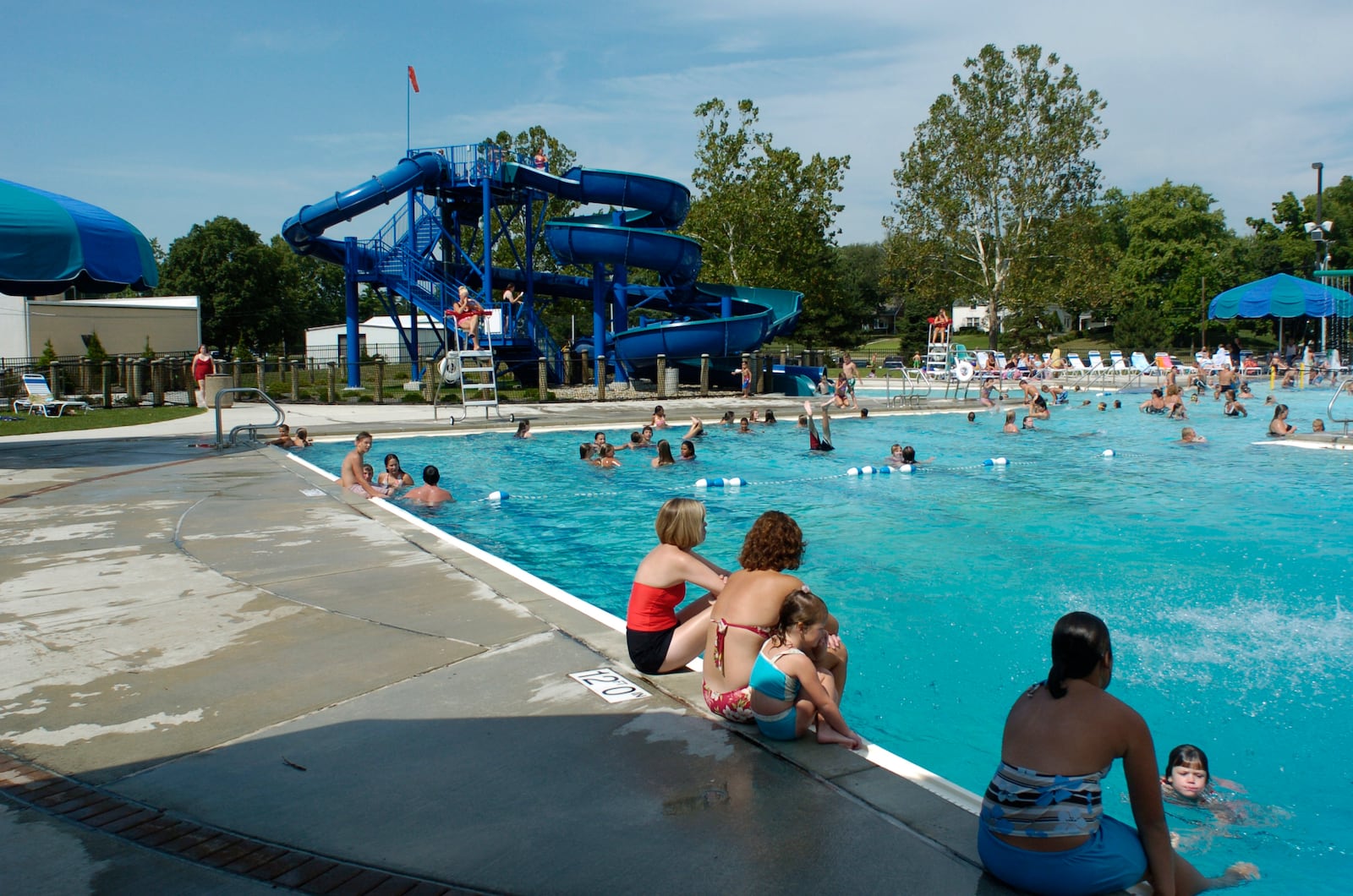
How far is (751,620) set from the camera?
4453 mm

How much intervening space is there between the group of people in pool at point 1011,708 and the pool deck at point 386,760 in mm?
159

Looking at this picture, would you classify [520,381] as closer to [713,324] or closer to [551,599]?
[713,324]

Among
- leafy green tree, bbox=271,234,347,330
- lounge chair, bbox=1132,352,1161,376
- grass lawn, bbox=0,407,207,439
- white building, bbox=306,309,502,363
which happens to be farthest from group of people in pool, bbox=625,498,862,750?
leafy green tree, bbox=271,234,347,330

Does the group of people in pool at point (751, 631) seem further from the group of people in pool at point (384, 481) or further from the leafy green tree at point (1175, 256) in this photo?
the leafy green tree at point (1175, 256)

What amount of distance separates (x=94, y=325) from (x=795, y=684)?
47396 mm

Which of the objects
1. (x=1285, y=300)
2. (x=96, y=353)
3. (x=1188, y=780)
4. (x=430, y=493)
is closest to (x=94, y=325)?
(x=96, y=353)

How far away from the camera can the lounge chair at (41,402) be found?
2291 cm

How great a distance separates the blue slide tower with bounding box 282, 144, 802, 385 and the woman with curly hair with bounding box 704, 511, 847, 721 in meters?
26.0

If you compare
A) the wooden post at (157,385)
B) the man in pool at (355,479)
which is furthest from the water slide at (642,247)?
the man in pool at (355,479)

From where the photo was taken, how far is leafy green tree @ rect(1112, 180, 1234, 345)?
65.6 m

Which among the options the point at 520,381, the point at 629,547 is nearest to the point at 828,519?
the point at 629,547

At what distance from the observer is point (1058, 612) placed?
8.63m

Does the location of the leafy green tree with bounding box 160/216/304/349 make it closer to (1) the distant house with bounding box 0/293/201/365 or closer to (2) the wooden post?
(1) the distant house with bounding box 0/293/201/365

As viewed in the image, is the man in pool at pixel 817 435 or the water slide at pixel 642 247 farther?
the water slide at pixel 642 247
